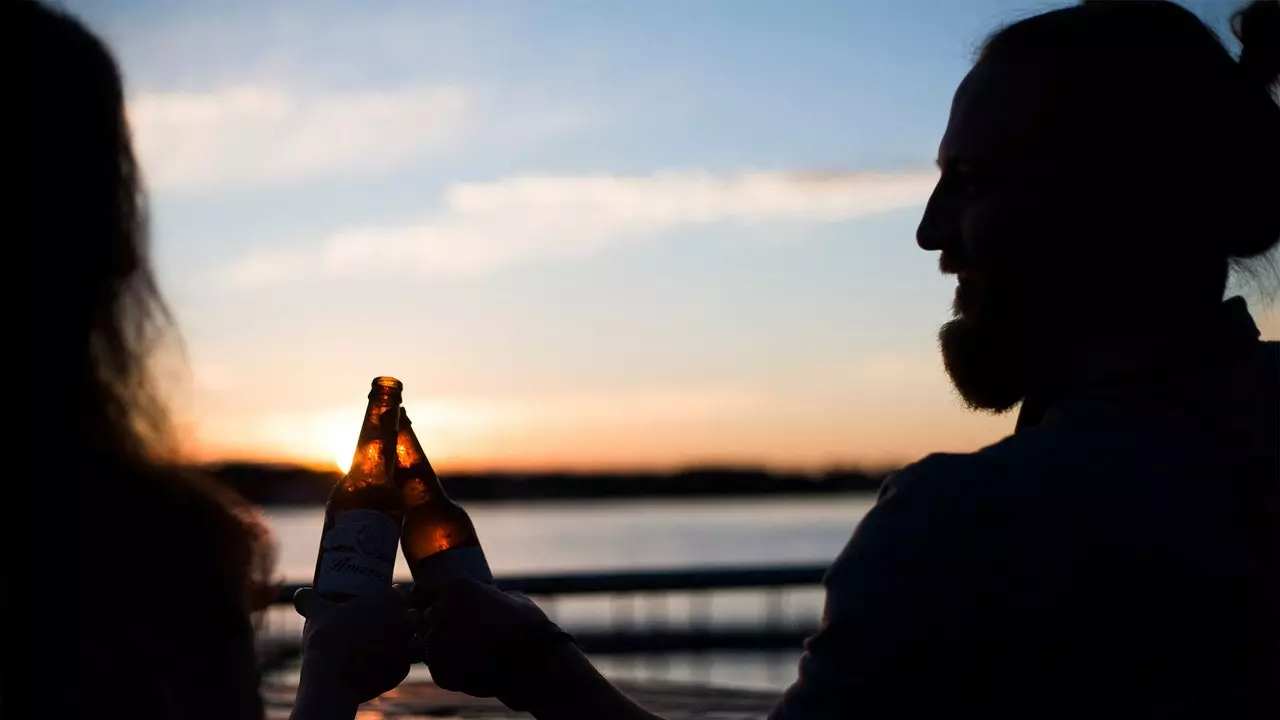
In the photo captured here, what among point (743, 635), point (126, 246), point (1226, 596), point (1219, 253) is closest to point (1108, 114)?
point (1219, 253)

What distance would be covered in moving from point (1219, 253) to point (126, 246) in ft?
4.25

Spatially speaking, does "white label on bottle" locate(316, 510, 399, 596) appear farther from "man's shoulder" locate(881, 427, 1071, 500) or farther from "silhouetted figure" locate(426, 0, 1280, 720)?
Answer: "man's shoulder" locate(881, 427, 1071, 500)

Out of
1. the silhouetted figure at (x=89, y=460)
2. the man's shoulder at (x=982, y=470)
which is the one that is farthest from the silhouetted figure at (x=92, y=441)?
the man's shoulder at (x=982, y=470)

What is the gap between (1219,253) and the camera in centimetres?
170

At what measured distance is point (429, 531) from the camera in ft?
8.36

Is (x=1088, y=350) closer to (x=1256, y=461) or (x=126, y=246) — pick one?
(x=1256, y=461)

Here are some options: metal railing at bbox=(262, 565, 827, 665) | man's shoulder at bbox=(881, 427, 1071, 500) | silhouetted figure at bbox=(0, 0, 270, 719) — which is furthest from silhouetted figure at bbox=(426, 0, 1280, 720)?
metal railing at bbox=(262, 565, 827, 665)

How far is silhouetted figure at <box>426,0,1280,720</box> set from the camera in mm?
1441

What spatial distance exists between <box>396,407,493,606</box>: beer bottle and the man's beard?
0.80m

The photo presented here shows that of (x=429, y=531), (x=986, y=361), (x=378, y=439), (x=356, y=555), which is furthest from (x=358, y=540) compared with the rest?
(x=986, y=361)

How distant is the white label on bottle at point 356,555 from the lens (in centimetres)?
208

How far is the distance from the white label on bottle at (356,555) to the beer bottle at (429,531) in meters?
0.08

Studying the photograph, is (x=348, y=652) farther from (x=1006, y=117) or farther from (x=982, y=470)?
(x=1006, y=117)

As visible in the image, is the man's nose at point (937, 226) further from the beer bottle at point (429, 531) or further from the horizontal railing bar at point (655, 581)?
the horizontal railing bar at point (655, 581)
